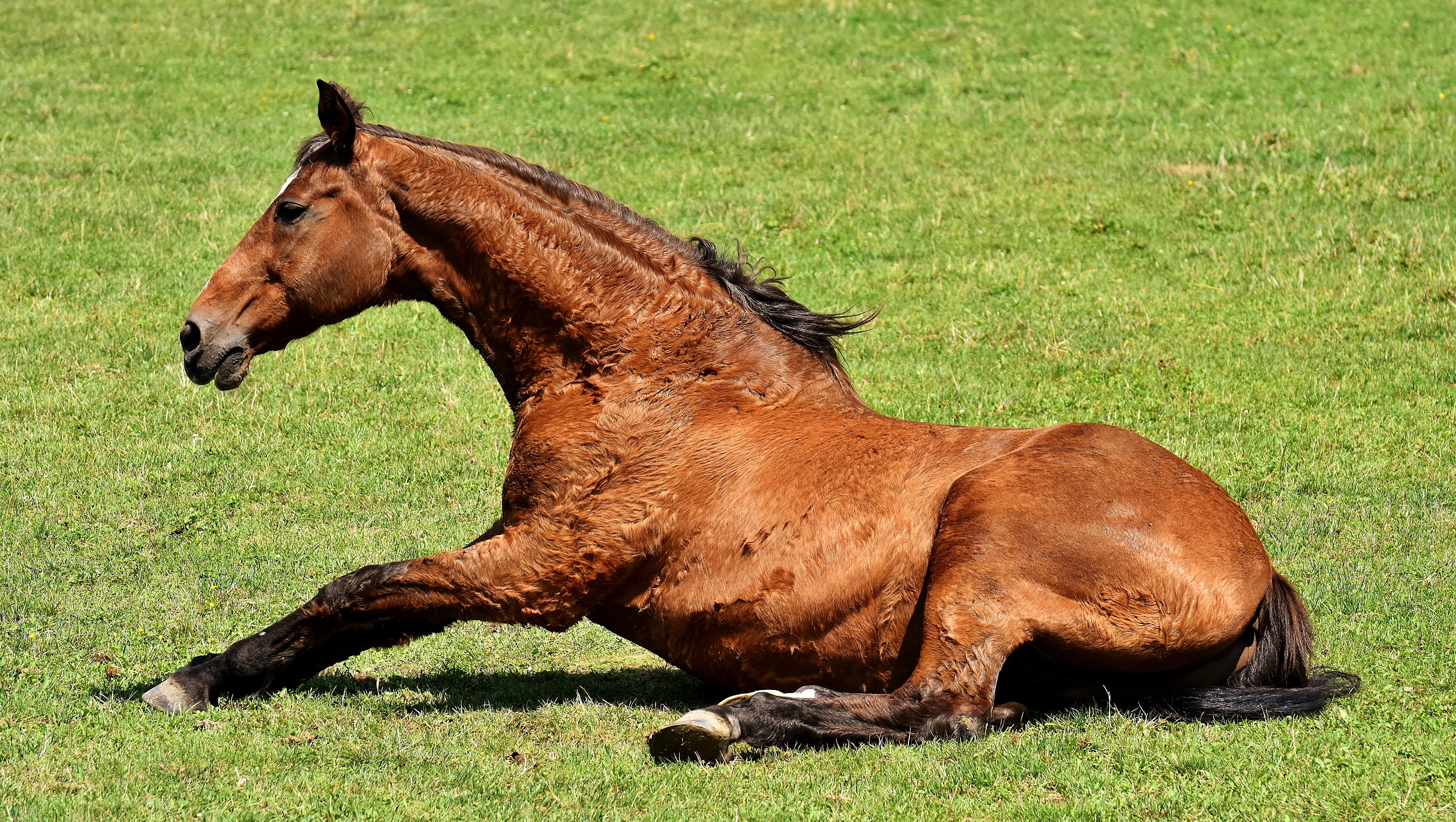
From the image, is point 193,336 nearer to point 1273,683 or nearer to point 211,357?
point 211,357

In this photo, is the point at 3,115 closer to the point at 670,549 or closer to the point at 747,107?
the point at 747,107

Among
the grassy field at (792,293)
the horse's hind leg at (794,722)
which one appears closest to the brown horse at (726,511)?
the horse's hind leg at (794,722)

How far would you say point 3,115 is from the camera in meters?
18.9

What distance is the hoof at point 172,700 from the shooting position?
5922mm

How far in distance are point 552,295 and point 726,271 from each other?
867 millimetres

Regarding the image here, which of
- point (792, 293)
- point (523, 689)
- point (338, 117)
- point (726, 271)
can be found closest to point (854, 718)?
point (523, 689)

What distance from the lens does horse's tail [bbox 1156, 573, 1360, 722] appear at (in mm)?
5680

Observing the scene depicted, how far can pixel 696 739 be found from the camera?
530 centimetres

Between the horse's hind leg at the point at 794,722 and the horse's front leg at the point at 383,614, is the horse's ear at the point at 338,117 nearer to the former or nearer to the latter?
the horse's front leg at the point at 383,614

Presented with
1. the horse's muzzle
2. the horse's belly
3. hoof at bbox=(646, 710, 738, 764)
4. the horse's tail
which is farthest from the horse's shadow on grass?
the horse's tail

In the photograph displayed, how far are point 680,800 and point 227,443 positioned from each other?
6585mm

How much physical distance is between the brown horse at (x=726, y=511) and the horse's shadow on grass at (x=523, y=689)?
0.33m

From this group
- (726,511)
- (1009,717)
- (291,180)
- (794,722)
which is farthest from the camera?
(291,180)

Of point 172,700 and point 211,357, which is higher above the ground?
point 211,357
